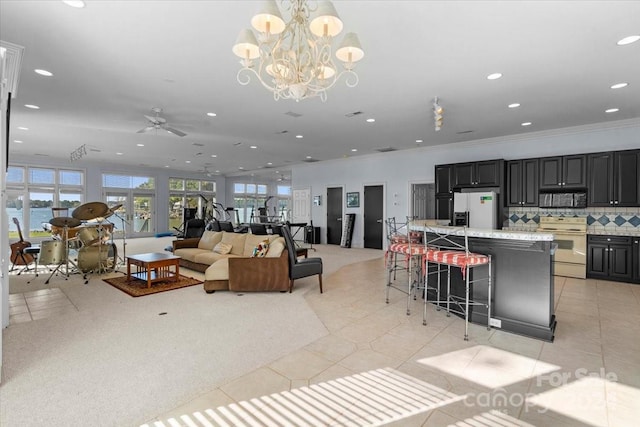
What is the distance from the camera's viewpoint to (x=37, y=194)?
33.8ft

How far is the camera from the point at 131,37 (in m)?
2.92

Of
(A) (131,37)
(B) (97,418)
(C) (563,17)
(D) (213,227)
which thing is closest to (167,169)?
(D) (213,227)

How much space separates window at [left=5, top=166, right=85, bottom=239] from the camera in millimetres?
9898

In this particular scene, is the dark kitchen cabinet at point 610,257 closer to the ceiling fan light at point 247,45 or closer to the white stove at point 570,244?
the white stove at point 570,244

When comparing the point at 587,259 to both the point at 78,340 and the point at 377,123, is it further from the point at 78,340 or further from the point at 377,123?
the point at 78,340

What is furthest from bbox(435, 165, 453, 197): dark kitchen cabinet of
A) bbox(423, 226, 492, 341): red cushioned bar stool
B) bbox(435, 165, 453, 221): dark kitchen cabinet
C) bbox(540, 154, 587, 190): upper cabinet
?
bbox(423, 226, 492, 341): red cushioned bar stool

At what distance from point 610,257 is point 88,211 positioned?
9251 millimetres

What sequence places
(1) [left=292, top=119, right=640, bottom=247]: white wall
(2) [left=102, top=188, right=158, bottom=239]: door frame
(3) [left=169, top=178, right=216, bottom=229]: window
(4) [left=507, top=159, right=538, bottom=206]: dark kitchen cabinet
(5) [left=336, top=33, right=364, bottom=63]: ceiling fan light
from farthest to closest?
(3) [left=169, top=178, right=216, bottom=229]: window < (2) [left=102, top=188, right=158, bottom=239]: door frame < (4) [left=507, top=159, right=538, bottom=206]: dark kitchen cabinet < (1) [left=292, top=119, right=640, bottom=247]: white wall < (5) [left=336, top=33, right=364, bottom=63]: ceiling fan light

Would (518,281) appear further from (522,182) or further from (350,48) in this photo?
(522,182)

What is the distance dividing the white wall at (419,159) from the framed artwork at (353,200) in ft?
0.47

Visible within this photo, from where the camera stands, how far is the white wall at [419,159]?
584cm

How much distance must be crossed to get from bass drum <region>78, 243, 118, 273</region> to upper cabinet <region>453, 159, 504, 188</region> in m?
7.56

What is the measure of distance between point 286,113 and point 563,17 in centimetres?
380

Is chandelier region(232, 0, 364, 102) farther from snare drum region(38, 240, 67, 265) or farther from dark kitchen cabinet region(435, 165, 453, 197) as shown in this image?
snare drum region(38, 240, 67, 265)
